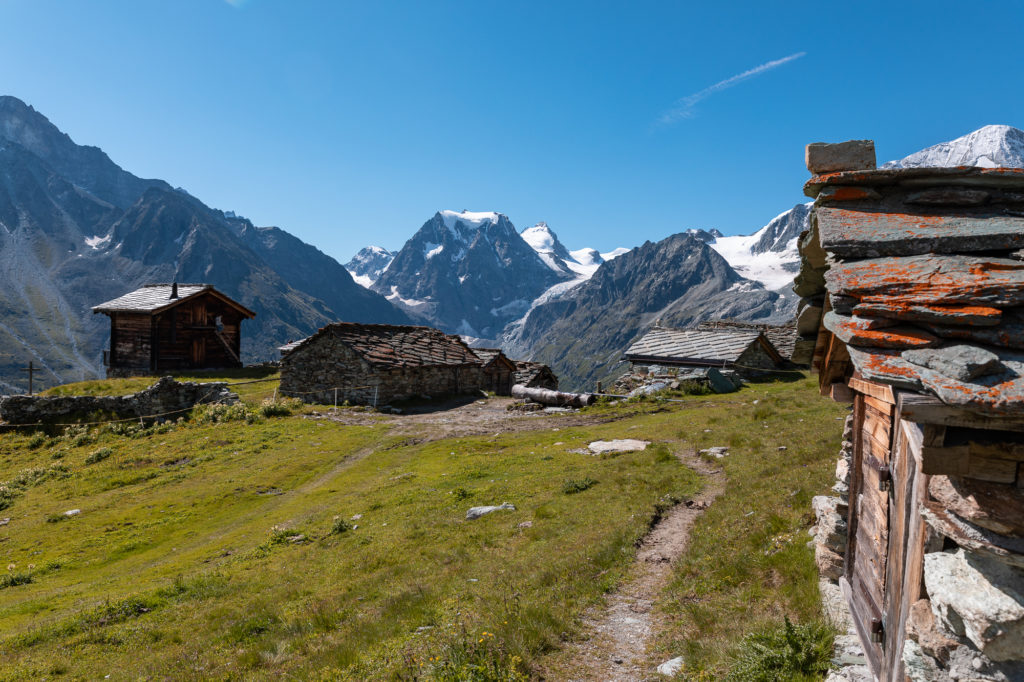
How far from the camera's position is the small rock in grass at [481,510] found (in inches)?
519

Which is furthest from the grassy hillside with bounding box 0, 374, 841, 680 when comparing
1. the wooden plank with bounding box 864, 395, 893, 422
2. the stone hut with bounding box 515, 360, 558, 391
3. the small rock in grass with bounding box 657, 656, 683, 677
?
the stone hut with bounding box 515, 360, 558, 391

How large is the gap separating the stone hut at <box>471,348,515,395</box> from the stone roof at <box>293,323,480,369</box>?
128 centimetres

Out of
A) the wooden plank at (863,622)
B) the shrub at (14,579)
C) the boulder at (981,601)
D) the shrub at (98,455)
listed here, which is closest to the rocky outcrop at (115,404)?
the shrub at (98,455)

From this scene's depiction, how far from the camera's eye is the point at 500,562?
33.7ft

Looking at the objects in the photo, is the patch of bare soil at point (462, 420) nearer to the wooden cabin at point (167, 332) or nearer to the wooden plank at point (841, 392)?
the wooden plank at point (841, 392)

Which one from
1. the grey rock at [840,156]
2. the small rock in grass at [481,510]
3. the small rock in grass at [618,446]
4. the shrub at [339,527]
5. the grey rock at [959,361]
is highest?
the grey rock at [840,156]

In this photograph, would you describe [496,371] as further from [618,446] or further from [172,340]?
[172,340]

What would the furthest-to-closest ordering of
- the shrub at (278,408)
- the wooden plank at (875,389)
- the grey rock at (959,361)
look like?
the shrub at (278,408) < the wooden plank at (875,389) < the grey rock at (959,361)

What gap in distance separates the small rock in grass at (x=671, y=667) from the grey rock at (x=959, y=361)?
505cm

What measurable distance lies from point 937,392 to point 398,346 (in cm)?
3402

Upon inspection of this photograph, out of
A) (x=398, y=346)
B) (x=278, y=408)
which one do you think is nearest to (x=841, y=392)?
(x=278, y=408)

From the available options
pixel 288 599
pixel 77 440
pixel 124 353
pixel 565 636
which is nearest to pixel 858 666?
pixel 565 636

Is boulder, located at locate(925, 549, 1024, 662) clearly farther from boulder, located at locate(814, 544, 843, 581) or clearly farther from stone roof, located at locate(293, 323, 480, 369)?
stone roof, located at locate(293, 323, 480, 369)

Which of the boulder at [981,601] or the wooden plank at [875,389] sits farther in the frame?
the wooden plank at [875,389]
